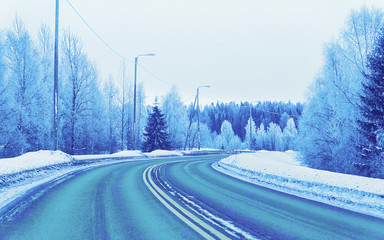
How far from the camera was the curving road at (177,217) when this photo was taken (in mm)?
4961

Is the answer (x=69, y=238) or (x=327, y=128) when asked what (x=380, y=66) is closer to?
(x=327, y=128)

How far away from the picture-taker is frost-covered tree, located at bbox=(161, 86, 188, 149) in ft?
182

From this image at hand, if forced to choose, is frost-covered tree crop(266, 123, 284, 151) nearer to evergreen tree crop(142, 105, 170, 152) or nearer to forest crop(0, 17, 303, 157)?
forest crop(0, 17, 303, 157)

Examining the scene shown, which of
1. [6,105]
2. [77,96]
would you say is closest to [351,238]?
[6,105]

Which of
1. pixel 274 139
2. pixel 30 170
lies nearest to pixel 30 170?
pixel 30 170

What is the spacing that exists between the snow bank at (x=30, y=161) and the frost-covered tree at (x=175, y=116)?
36.7 metres

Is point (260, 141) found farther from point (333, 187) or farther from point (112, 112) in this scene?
point (333, 187)

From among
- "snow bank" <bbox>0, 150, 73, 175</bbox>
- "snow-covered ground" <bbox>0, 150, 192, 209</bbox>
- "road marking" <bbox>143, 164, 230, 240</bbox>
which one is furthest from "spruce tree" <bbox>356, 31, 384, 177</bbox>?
"snow bank" <bbox>0, 150, 73, 175</bbox>

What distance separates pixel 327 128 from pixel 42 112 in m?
28.1

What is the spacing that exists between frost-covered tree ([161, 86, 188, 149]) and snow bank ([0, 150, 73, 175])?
36.7 m

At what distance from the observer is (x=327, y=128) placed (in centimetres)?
2344

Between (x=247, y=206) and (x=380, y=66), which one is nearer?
(x=247, y=206)

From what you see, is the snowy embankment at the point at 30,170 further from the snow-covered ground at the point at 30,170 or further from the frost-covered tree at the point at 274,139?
the frost-covered tree at the point at 274,139

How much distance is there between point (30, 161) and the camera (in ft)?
46.3
